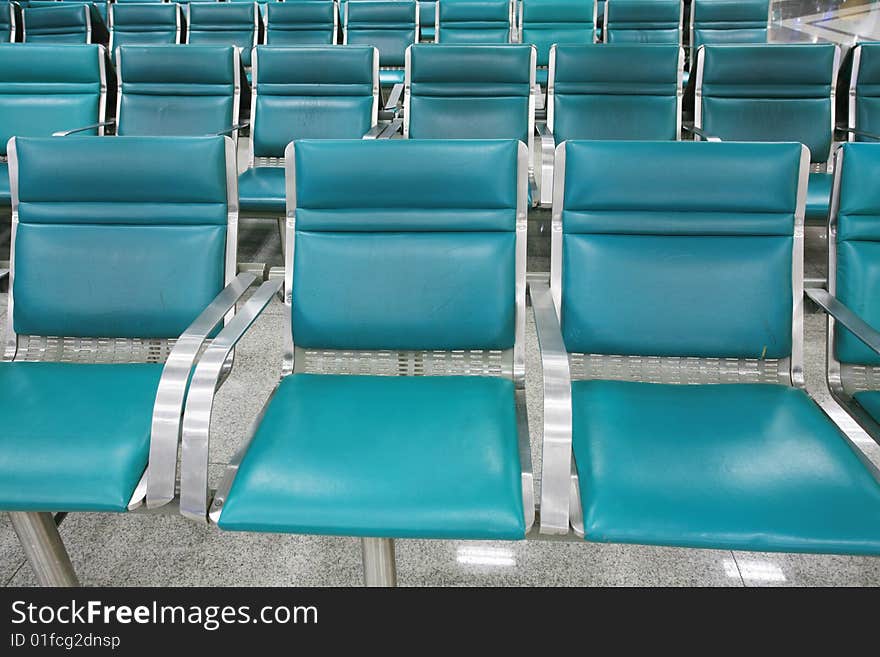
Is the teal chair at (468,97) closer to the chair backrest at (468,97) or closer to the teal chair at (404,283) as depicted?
the chair backrest at (468,97)

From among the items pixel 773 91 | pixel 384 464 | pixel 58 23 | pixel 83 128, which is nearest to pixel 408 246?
pixel 384 464

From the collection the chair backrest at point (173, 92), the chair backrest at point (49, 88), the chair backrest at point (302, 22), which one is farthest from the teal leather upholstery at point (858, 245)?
the chair backrest at point (302, 22)

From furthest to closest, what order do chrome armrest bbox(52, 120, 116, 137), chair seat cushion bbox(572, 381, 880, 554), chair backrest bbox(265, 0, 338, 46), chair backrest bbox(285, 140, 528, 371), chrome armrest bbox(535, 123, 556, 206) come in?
chair backrest bbox(265, 0, 338, 46)
chrome armrest bbox(52, 120, 116, 137)
chrome armrest bbox(535, 123, 556, 206)
chair backrest bbox(285, 140, 528, 371)
chair seat cushion bbox(572, 381, 880, 554)

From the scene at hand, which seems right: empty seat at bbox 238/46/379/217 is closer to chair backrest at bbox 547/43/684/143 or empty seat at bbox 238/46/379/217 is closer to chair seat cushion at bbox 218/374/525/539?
chair backrest at bbox 547/43/684/143

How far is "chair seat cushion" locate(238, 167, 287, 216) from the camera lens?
2.23m

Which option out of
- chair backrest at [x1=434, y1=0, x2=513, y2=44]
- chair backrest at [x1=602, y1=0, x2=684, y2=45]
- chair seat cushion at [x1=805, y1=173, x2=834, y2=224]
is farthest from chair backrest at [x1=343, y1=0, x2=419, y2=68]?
chair seat cushion at [x1=805, y1=173, x2=834, y2=224]

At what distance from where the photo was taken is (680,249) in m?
1.31

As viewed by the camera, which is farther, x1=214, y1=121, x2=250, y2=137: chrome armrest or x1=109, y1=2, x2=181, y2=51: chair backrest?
x1=109, y1=2, x2=181, y2=51: chair backrest

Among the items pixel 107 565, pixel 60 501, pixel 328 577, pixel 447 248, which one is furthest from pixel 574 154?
pixel 107 565

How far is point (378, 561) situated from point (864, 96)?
270 cm

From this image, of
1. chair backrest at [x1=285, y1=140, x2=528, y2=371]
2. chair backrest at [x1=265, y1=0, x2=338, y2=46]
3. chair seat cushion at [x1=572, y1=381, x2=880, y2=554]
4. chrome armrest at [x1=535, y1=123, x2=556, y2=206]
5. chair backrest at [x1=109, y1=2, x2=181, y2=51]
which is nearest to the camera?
chair seat cushion at [x1=572, y1=381, x2=880, y2=554]

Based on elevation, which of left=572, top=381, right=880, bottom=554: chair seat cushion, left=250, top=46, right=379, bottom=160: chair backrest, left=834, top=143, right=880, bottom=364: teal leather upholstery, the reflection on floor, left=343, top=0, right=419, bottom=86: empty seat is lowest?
the reflection on floor
